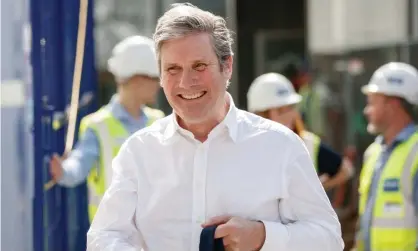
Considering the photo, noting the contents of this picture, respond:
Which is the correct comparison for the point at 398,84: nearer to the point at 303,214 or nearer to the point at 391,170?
the point at 391,170

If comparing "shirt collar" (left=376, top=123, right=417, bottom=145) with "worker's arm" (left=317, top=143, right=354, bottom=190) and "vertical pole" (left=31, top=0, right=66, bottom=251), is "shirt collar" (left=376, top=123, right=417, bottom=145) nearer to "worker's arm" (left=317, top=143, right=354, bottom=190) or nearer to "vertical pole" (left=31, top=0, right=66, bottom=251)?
"worker's arm" (left=317, top=143, right=354, bottom=190)

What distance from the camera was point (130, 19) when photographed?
1062 cm

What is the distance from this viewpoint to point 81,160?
4672 millimetres

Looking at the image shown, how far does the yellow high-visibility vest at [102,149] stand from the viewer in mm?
4887

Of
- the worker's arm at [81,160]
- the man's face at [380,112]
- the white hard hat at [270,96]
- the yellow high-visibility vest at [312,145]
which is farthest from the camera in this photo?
the yellow high-visibility vest at [312,145]

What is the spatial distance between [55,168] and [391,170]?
5.36 ft

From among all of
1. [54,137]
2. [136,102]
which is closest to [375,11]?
[136,102]

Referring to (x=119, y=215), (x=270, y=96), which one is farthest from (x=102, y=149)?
(x=119, y=215)

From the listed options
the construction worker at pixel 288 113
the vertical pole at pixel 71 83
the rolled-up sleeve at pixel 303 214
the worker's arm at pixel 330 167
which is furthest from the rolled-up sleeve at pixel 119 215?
the worker's arm at pixel 330 167

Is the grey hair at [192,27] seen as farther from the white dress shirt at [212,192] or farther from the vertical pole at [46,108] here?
the vertical pole at [46,108]

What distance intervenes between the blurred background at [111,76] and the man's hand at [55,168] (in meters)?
0.03

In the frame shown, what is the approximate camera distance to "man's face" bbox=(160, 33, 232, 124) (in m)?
2.62

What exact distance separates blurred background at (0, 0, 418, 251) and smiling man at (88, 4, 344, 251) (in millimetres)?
699

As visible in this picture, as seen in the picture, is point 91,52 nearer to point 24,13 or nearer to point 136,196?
point 24,13
